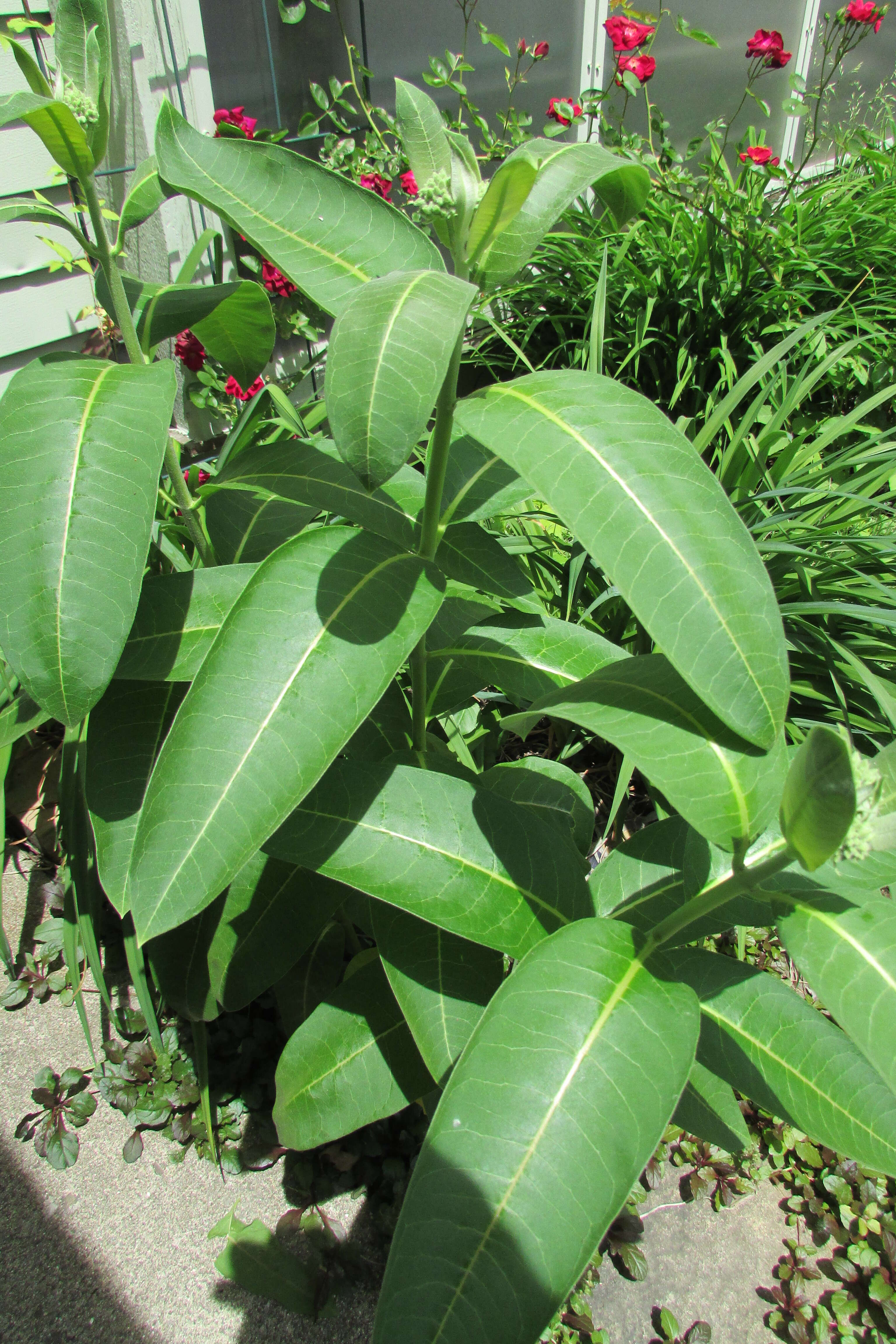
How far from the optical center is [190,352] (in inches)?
104

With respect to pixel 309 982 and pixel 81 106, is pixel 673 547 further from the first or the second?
pixel 309 982

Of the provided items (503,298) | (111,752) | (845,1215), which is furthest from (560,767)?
(503,298)

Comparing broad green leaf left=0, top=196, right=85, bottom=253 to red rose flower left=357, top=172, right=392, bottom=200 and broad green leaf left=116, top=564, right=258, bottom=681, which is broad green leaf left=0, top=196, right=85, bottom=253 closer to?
broad green leaf left=116, top=564, right=258, bottom=681

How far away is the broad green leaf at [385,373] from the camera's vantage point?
620 millimetres

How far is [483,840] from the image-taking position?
0.98 meters

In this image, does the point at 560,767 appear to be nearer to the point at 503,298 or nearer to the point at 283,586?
the point at 283,586

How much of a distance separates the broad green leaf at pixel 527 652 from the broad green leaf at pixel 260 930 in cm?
38

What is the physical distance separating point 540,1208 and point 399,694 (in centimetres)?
82

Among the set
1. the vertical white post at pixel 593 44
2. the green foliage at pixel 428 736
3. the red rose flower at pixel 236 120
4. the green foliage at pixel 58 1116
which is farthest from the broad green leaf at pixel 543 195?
the vertical white post at pixel 593 44

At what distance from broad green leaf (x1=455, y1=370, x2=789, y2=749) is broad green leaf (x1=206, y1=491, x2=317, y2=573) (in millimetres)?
606

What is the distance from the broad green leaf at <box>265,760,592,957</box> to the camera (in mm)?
921

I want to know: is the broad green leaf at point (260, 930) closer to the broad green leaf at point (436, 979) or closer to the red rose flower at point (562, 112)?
the broad green leaf at point (436, 979)

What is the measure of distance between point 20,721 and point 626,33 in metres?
3.99

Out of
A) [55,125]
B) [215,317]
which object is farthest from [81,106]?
[215,317]
